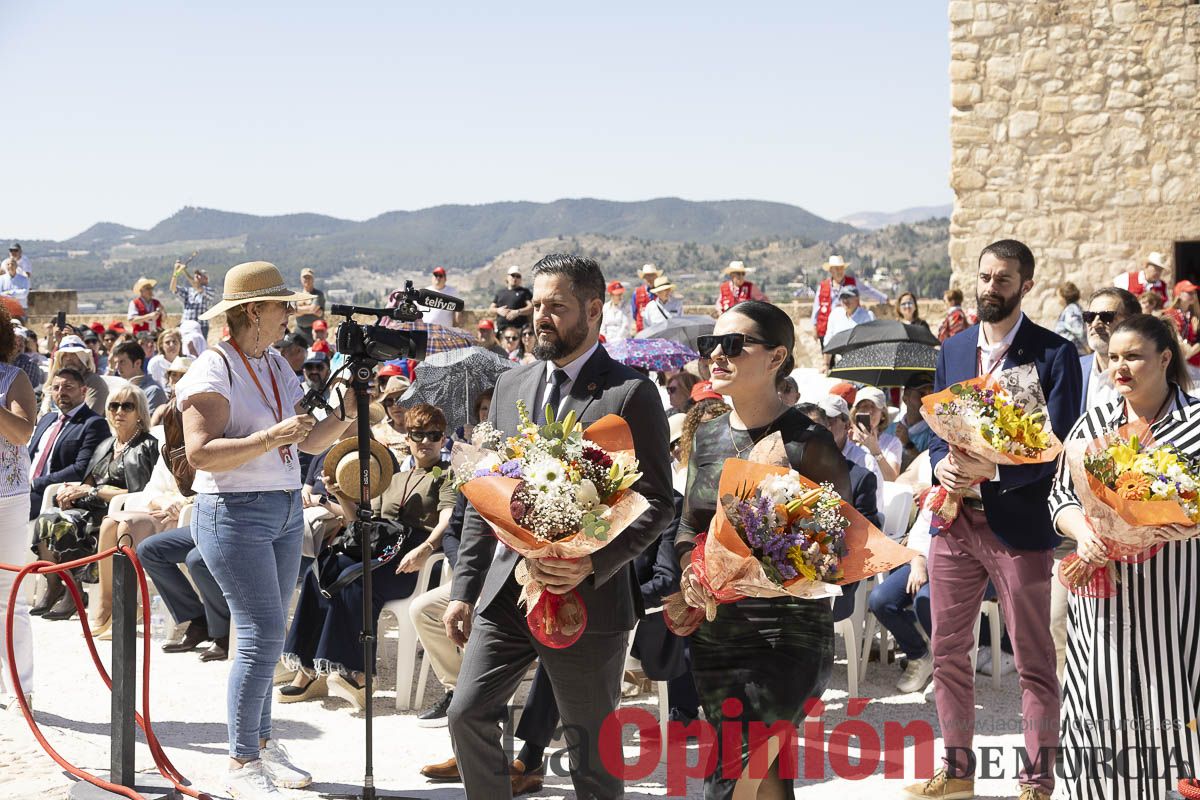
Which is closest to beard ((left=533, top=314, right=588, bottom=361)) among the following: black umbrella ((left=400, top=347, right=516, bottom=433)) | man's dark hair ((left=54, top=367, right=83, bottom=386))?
black umbrella ((left=400, top=347, right=516, bottom=433))

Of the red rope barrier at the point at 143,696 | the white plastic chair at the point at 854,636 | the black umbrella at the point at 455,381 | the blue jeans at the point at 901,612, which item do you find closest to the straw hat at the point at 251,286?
the red rope barrier at the point at 143,696

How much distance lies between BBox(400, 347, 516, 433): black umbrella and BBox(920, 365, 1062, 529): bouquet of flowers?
511 cm

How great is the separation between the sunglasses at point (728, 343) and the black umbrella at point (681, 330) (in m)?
7.98

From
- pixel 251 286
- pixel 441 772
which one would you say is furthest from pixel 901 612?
pixel 251 286

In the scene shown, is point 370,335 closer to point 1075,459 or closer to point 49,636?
point 1075,459

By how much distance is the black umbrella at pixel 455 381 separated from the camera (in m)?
9.51

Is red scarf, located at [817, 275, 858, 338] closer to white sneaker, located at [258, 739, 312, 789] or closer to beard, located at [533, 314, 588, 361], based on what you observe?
white sneaker, located at [258, 739, 312, 789]

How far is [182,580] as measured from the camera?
803 cm

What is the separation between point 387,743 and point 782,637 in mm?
3050

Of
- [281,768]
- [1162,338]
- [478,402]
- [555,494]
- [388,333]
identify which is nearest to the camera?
[555,494]

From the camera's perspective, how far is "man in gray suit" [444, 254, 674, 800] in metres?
3.99

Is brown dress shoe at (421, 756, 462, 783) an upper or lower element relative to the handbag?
lower

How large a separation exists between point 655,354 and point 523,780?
6.35 metres

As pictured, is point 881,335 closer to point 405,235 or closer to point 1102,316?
point 1102,316
